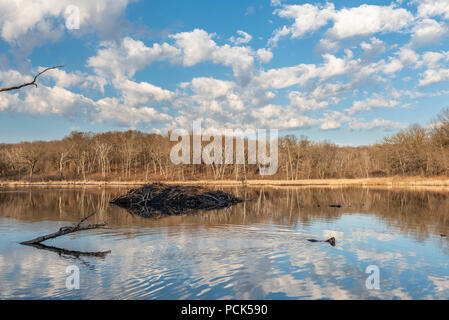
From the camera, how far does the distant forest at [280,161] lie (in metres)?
68.4

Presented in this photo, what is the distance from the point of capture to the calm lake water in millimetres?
7168

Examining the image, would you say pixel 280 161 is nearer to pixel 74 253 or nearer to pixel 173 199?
pixel 173 199

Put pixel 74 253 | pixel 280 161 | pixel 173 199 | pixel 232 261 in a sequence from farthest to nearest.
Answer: pixel 280 161 → pixel 173 199 → pixel 74 253 → pixel 232 261

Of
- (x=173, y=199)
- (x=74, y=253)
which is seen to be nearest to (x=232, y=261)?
(x=74, y=253)

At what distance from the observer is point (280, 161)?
7900 centimetres

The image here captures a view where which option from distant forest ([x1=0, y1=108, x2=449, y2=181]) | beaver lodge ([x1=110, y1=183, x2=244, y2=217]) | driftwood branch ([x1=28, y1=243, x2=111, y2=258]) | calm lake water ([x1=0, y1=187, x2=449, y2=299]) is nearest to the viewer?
calm lake water ([x1=0, y1=187, x2=449, y2=299])

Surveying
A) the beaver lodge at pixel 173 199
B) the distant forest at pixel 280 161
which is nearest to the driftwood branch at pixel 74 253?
the beaver lodge at pixel 173 199

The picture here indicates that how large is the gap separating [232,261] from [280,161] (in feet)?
232

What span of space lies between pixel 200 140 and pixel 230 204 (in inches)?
2452

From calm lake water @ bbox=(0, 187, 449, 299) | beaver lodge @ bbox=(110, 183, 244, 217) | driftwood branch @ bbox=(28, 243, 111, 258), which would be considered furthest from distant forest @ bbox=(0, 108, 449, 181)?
driftwood branch @ bbox=(28, 243, 111, 258)

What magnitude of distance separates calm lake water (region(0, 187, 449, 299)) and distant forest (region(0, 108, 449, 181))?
45674 mm

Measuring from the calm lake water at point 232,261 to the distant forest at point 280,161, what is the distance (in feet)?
150

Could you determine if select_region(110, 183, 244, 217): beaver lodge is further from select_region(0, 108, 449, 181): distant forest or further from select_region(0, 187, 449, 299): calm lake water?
select_region(0, 108, 449, 181): distant forest
